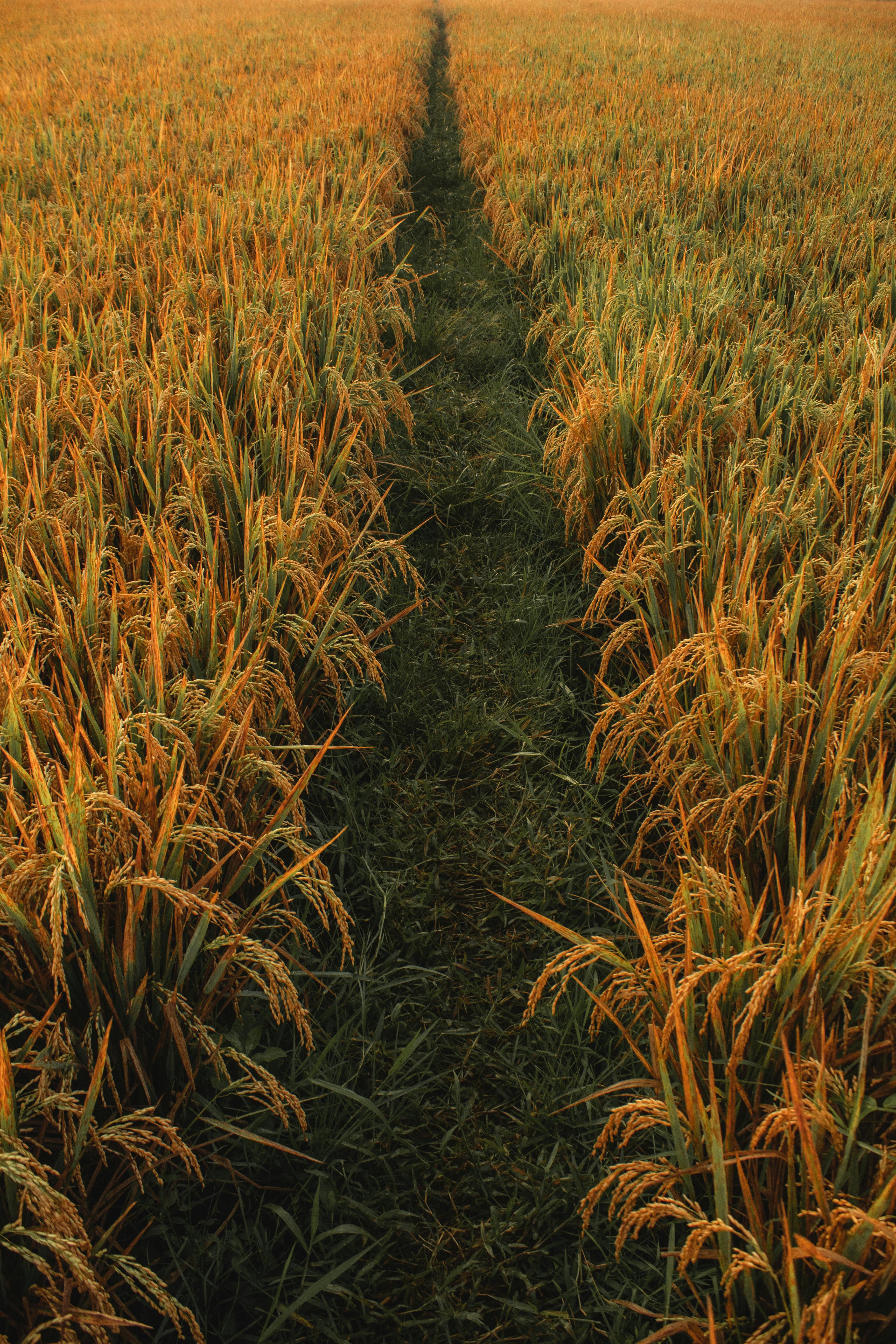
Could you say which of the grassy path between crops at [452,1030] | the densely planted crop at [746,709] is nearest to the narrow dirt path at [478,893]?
the grassy path between crops at [452,1030]

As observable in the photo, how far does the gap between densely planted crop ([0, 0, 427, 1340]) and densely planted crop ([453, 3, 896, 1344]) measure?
0.60 meters

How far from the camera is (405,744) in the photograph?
7.46 feet

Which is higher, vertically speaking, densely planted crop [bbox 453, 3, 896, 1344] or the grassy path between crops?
densely planted crop [bbox 453, 3, 896, 1344]

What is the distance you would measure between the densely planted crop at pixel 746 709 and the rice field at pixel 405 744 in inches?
0.5

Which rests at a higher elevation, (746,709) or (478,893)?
(746,709)

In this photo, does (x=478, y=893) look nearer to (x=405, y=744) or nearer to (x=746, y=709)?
(x=405, y=744)

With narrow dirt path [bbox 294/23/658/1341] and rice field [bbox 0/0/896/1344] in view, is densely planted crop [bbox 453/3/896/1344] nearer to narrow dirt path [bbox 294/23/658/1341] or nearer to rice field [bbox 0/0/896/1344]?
rice field [bbox 0/0/896/1344]

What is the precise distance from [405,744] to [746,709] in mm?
1025

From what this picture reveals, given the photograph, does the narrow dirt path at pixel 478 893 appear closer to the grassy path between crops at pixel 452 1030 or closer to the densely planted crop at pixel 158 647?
the grassy path between crops at pixel 452 1030

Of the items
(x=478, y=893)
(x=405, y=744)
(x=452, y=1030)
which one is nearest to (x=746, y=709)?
(x=478, y=893)

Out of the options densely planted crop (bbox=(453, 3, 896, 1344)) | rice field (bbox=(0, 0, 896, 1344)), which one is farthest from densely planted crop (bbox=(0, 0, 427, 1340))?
densely planted crop (bbox=(453, 3, 896, 1344))

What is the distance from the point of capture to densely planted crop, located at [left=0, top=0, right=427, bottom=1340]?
42.6 inches

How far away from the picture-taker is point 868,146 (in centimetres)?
590

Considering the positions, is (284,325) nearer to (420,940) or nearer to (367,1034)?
(420,940)
